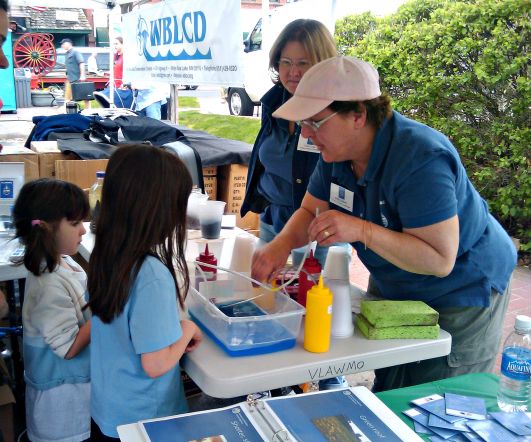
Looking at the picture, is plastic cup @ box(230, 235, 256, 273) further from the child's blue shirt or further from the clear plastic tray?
the child's blue shirt

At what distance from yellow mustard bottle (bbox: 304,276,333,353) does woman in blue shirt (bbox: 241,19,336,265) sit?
1008 millimetres

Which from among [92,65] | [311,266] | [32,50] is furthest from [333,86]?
[92,65]

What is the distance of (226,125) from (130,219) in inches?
323

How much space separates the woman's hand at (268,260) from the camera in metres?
1.81

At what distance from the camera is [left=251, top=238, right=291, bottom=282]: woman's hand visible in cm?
181

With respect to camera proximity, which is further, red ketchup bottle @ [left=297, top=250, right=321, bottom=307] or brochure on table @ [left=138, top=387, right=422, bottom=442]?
red ketchup bottle @ [left=297, top=250, right=321, bottom=307]

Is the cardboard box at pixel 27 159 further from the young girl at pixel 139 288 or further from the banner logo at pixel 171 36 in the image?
the young girl at pixel 139 288

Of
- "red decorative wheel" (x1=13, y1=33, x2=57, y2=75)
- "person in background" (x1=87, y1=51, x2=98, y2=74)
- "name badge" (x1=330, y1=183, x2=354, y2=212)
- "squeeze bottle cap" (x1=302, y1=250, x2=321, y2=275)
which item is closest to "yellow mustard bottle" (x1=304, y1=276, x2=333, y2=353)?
"squeeze bottle cap" (x1=302, y1=250, x2=321, y2=275)

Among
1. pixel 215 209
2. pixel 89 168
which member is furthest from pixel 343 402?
pixel 89 168

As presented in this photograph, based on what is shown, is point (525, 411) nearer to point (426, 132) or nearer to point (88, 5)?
point (426, 132)

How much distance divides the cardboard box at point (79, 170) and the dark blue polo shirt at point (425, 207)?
233cm

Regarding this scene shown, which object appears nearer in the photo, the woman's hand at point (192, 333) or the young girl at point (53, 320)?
the woman's hand at point (192, 333)

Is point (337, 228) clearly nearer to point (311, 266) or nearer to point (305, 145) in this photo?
point (311, 266)

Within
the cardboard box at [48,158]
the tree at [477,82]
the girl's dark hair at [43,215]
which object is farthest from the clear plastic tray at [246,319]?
the tree at [477,82]
